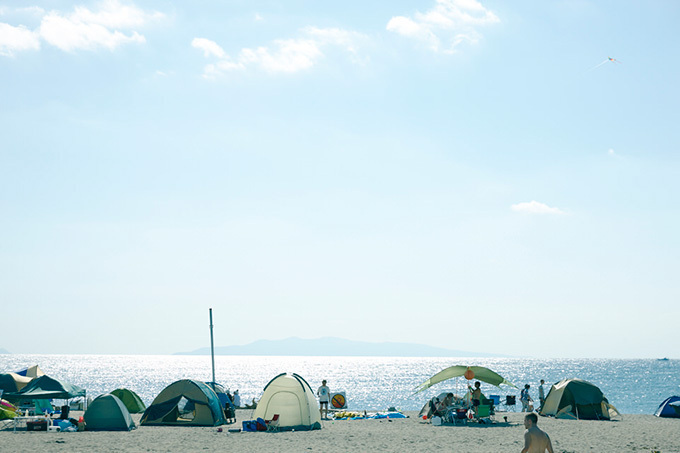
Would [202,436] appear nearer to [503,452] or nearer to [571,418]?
[503,452]

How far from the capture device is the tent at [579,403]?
84.3 ft

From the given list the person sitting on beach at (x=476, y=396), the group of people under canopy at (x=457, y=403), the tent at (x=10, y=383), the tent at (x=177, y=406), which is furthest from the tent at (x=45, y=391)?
the person sitting on beach at (x=476, y=396)

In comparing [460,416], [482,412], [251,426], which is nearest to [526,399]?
[482,412]

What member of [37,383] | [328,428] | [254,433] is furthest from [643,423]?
[37,383]

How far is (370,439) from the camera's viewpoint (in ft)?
62.6

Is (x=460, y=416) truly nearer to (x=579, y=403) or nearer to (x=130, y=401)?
(x=579, y=403)

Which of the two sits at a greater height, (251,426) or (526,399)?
(251,426)

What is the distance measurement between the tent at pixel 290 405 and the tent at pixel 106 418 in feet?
14.4

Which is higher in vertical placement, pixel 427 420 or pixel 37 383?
pixel 37 383

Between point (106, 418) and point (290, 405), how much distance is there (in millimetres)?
6037

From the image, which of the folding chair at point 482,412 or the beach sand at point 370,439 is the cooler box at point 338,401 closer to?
the beach sand at point 370,439

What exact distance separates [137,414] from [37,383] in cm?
494

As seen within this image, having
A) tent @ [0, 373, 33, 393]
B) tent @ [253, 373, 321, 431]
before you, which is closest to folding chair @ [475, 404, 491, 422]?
tent @ [253, 373, 321, 431]

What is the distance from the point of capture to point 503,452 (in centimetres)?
1622
